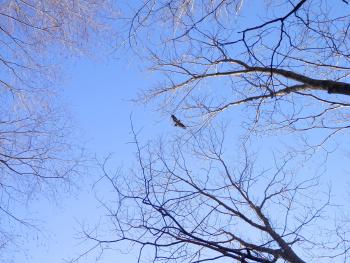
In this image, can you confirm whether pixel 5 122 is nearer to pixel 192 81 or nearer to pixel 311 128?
pixel 192 81

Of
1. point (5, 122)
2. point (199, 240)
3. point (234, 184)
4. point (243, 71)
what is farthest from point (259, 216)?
point (199, 240)

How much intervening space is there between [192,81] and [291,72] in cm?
172

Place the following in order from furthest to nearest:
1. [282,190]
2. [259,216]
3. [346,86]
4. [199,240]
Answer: [282,190], [259,216], [346,86], [199,240]

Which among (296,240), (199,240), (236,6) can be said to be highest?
(236,6)

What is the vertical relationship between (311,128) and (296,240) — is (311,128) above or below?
above

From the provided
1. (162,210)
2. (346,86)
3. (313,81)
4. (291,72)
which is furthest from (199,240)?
(291,72)

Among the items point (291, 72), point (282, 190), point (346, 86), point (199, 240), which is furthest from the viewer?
point (282, 190)

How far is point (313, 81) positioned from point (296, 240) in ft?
5.81

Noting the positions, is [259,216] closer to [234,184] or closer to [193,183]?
[234,184]

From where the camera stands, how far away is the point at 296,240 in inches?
194

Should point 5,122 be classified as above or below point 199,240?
above

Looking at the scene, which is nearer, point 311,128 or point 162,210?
point 162,210

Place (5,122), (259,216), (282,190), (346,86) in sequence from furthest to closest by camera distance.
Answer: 1. (282,190)
2. (259,216)
3. (5,122)
4. (346,86)

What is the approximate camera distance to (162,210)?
2.63 metres
